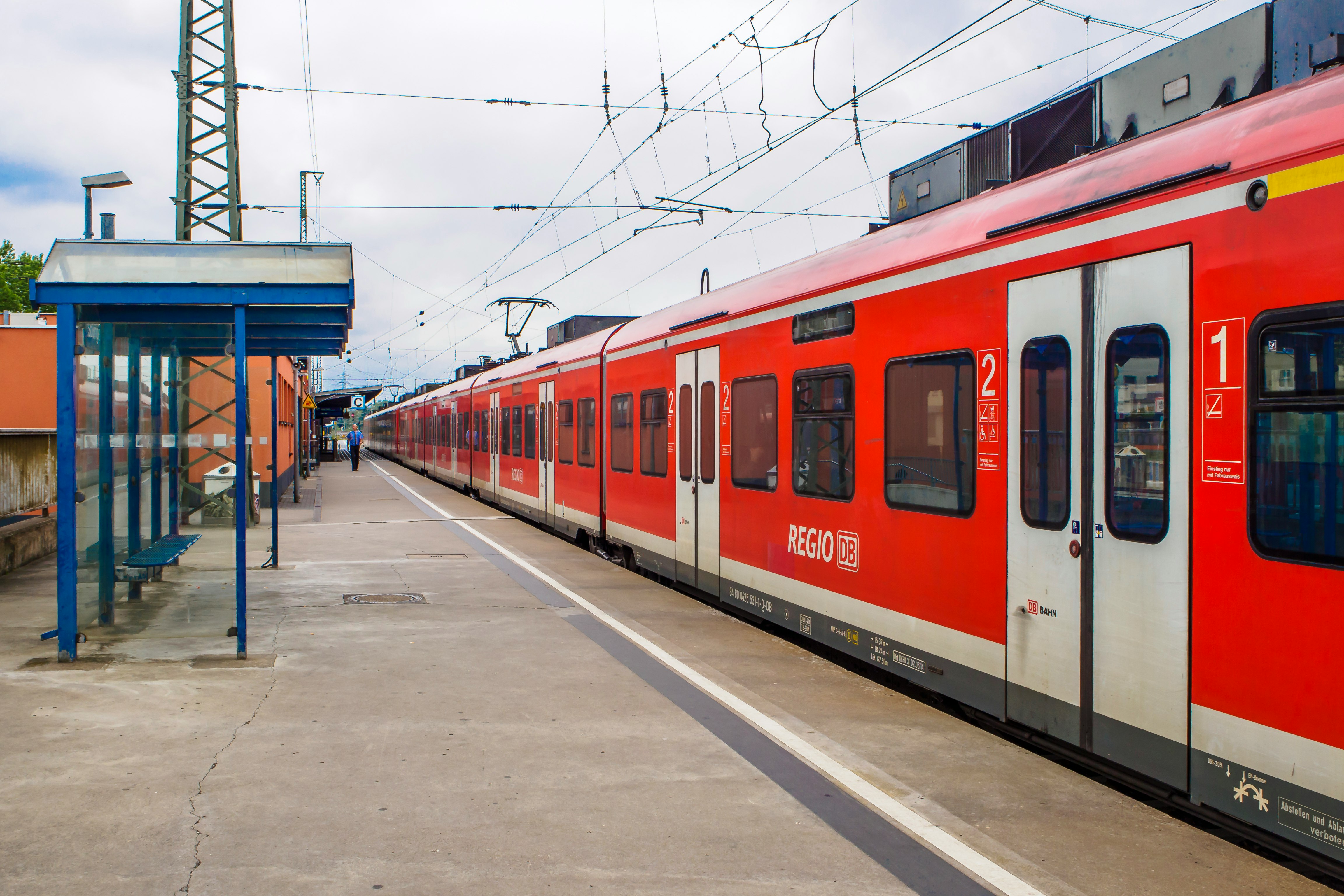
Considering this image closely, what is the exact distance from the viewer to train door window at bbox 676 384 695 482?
10461 mm

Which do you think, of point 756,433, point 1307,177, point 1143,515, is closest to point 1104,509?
point 1143,515

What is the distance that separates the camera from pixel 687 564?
10594 mm

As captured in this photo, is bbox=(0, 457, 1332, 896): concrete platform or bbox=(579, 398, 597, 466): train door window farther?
bbox=(579, 398, 597, 466): train door window

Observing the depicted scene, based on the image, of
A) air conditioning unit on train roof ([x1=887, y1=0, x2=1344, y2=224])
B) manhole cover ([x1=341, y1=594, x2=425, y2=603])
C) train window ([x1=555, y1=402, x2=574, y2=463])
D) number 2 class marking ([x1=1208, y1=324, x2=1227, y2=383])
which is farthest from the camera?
train window ([x1=555, y1=402, x2=574, y2=463])

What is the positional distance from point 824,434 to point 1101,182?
299 centimetres

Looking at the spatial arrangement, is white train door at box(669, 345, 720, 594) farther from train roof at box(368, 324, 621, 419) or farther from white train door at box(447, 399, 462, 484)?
white train door at box(447, 399, 462, 484)

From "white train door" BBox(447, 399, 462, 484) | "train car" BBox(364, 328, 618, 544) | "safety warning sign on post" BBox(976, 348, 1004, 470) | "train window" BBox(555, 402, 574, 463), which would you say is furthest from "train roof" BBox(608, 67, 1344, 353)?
"white train door" BBox(447, 399, 462, 484)

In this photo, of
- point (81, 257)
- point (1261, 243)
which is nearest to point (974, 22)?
point (1261, 243)

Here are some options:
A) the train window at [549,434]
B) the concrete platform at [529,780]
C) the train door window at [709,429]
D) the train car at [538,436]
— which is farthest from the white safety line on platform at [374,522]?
the train door window at [709,429]

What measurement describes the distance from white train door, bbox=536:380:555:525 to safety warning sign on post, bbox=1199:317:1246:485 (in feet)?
44.3

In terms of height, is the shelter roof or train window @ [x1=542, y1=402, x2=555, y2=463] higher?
the shelter roof

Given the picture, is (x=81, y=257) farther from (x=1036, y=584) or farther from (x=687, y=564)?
(x=1036, y=584)

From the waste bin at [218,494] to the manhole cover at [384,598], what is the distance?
3413 mm

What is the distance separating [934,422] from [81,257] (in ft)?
19.7
